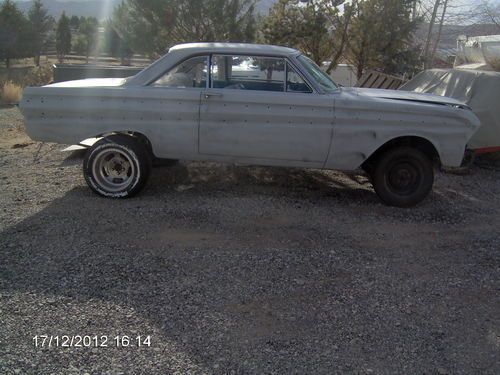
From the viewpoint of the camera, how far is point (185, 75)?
5414mm

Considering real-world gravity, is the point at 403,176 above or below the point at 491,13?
below

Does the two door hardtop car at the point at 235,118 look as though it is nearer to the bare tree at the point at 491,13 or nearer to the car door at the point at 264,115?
the car door at the point at 264,115

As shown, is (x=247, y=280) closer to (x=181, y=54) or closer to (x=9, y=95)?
(x=181, y=54)

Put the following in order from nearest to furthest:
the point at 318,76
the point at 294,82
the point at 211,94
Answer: the point at 211,94 → the point at 294,82 → the point at 318,76

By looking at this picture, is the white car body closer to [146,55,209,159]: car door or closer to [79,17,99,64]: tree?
[146,55,209,159]: car door

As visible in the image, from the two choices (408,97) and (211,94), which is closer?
(211,94)

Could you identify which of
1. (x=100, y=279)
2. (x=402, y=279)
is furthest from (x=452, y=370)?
(x=100, y=279)

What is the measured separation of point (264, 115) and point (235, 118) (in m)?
0.32

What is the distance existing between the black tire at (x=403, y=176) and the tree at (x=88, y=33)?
1503 inches

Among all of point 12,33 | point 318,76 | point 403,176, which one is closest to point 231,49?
point 318,76

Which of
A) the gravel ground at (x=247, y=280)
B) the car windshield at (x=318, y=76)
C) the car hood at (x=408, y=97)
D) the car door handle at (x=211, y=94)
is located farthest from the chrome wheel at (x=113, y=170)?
the car hood at (x=408, y=97)

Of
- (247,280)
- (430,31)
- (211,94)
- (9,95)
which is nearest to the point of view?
(247,280)

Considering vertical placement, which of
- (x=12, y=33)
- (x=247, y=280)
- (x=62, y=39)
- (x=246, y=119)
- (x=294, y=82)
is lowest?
(x=247, y=280)

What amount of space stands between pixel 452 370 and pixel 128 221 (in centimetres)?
320
